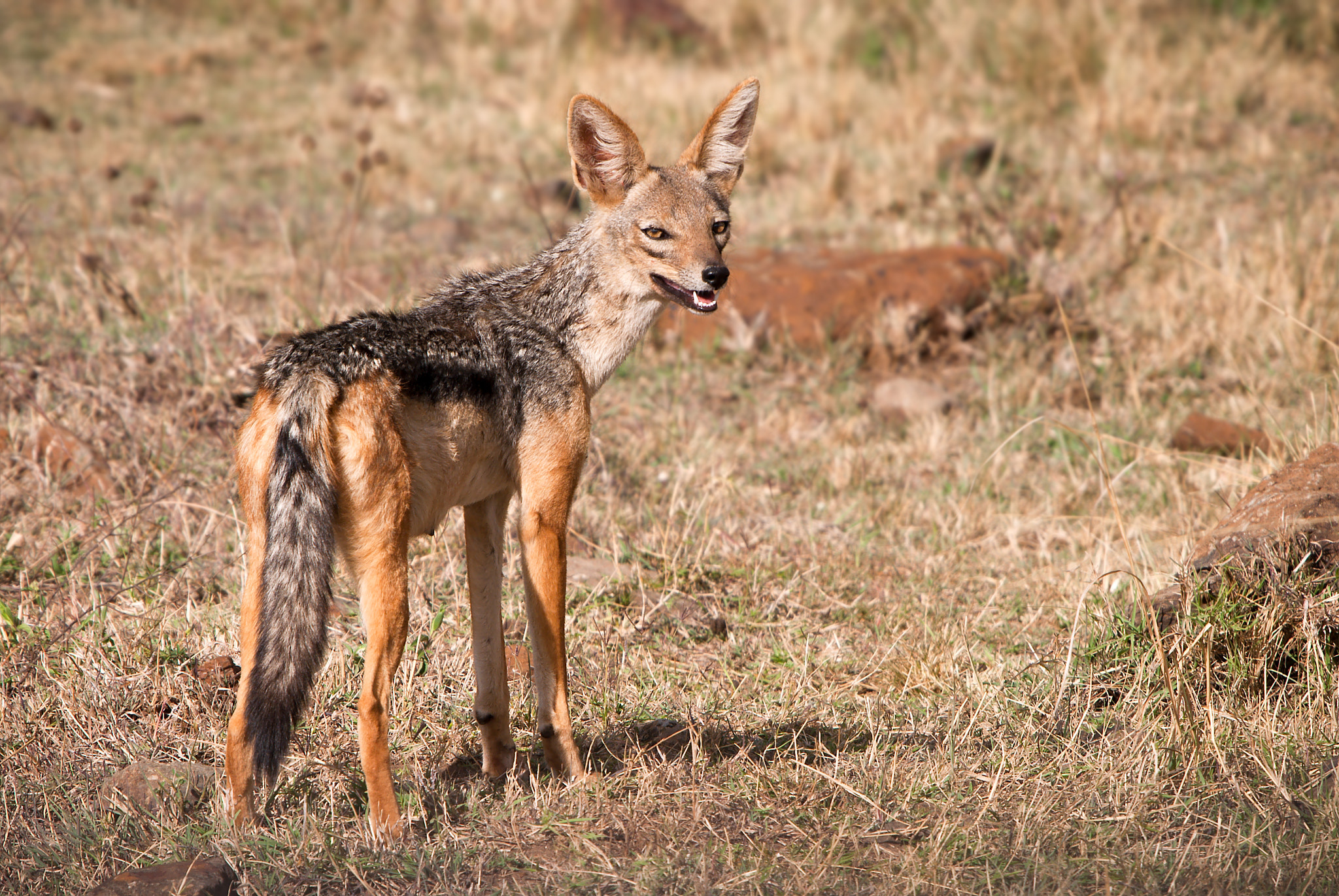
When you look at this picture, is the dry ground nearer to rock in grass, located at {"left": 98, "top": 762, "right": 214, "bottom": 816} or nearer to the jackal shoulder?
rock in grass, located at {"left": 98, "top": 762, "right": 214, "bottom": 816}

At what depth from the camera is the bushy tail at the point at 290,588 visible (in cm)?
327

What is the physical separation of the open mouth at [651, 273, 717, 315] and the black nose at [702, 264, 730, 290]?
0.10ft

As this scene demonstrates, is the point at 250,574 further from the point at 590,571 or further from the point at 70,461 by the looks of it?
the point at 70,461

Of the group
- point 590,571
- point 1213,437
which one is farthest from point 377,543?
point 1213,437

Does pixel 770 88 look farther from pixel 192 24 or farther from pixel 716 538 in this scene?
pixel 716 538

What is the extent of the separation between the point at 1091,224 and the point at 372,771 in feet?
26.9

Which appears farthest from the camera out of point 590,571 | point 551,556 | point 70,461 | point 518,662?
point 70,461

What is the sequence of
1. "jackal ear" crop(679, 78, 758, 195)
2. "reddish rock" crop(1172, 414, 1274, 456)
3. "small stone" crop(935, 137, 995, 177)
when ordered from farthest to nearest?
"small stone" crop(935, 137, 995, 177), "reddish rock" crop(1172, 414, 1274, 456), "jackal ear" crop(679, 78, 758, 195)

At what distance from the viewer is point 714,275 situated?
4340 millimetres

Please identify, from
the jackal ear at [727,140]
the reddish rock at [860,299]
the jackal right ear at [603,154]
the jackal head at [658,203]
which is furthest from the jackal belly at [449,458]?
the reddish rock at [860,299]

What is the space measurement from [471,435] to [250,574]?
2.64 ft

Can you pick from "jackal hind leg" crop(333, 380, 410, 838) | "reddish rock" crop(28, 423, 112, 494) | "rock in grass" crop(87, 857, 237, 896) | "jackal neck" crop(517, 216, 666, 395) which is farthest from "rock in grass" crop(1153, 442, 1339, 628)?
"reddish rock" crop(28, 423, 112, 494)

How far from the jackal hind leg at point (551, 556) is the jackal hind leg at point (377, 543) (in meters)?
0.57

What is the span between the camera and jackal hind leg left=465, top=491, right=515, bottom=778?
14.1ft
